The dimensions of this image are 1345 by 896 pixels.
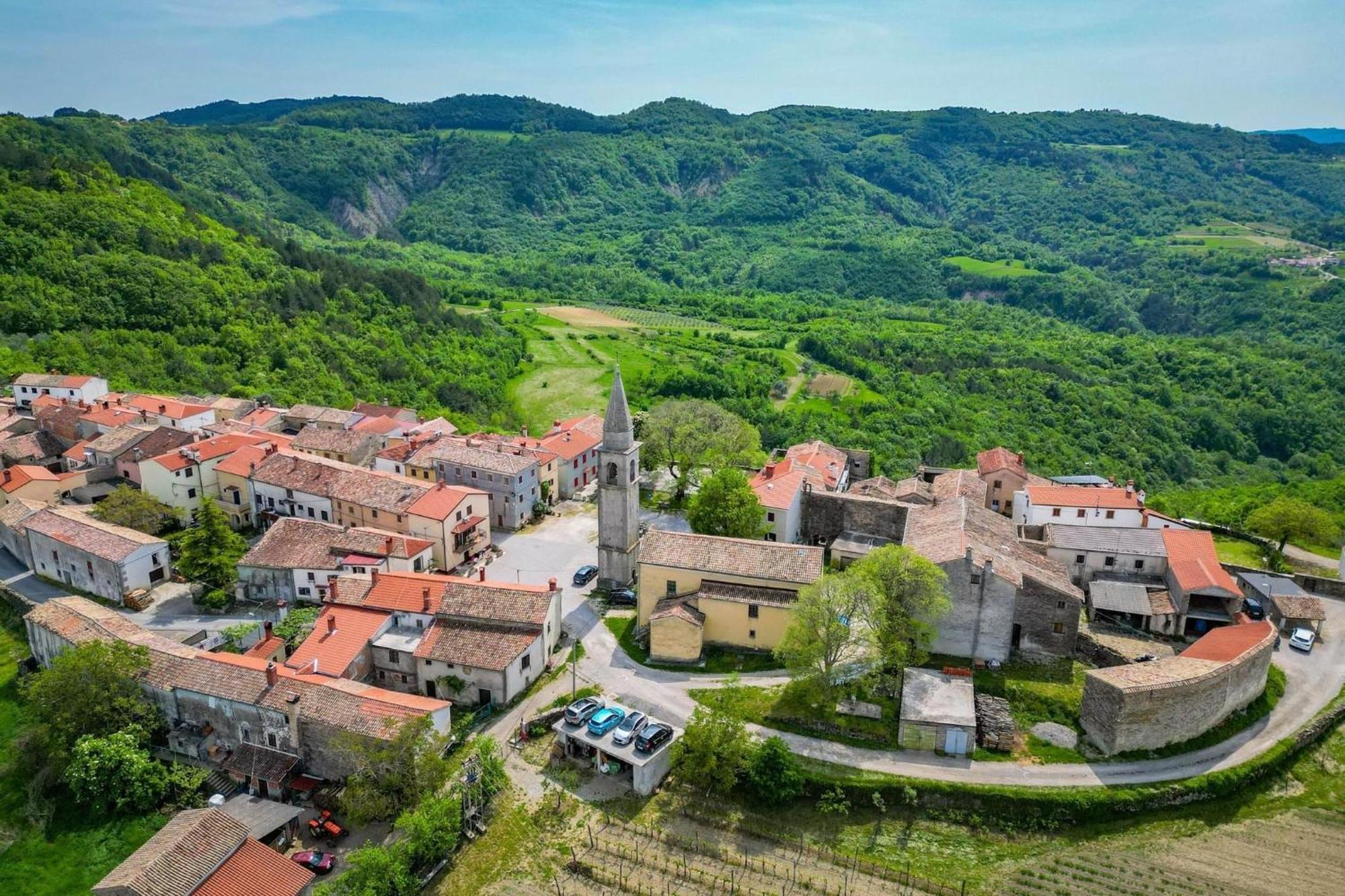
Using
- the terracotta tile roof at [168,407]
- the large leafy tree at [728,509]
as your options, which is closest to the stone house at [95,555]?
the terracotta tile roof at [168,407]

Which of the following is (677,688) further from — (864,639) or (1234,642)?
(1234,642)

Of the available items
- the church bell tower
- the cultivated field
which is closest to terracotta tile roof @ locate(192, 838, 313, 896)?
the church bell tower

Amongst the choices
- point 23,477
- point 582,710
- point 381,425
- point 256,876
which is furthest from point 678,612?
point 23,477

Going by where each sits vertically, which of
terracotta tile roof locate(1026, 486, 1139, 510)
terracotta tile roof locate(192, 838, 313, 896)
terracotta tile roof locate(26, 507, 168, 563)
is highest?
terracotta tile roof locate(1026, 486, 1139, 510)

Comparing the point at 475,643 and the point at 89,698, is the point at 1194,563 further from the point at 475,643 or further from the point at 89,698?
the point at 89,698

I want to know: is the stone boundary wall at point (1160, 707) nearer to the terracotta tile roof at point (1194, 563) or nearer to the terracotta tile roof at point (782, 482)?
the terracotta tile roof at point (1194, 563)

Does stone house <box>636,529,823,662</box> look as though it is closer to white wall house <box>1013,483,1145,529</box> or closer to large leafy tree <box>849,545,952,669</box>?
large leafy tree <box>849,545,952,669</box>
